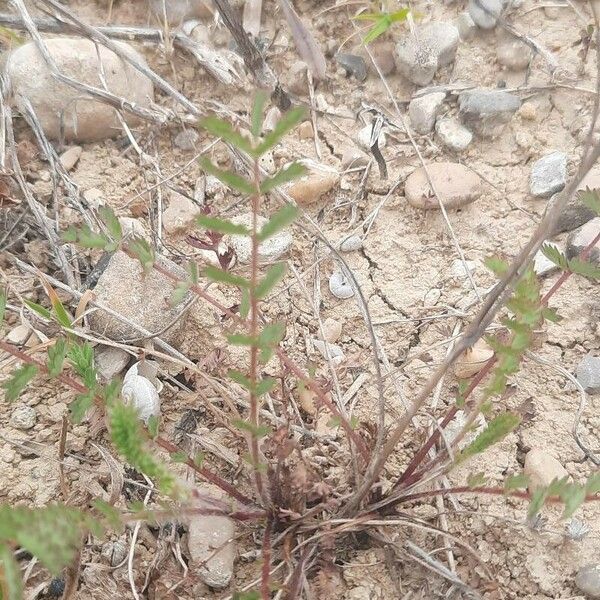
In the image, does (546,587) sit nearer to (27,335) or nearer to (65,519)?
(65,519)

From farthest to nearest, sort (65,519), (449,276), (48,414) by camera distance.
Answer: (449,276), (48,414), (65,519)

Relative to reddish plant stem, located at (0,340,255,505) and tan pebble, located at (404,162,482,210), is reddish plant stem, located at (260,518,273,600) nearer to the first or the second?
reddish plant stem, located at (0,340,255,505)

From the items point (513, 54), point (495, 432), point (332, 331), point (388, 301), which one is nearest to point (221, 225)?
point (495, 432)

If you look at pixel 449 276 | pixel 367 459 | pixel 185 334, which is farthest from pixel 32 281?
pixel 449 276

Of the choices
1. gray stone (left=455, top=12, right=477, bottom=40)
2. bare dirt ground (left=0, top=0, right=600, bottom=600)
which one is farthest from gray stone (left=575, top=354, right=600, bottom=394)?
gray stone (left=455, top=12, right=477, bottom=40)

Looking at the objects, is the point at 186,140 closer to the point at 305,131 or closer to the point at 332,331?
the point at 305,131

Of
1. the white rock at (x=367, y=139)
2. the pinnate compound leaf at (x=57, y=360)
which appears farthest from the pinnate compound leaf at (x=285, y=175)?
the white rock at (x=367, y=139)
